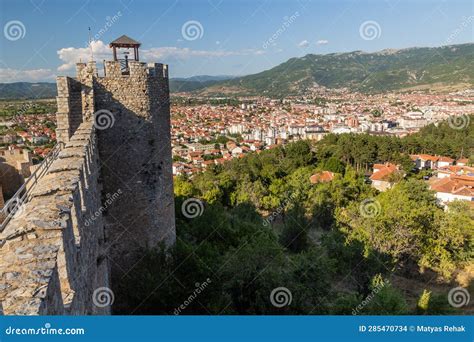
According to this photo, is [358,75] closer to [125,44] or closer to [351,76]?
[351,76]

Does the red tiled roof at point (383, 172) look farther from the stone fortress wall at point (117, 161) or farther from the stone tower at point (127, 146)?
the stone tower at point (127, 146)

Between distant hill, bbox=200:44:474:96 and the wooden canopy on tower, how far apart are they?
175m

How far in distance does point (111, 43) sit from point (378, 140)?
4043 cm

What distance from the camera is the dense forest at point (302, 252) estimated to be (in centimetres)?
859

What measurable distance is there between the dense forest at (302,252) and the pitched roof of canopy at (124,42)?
15.2ft

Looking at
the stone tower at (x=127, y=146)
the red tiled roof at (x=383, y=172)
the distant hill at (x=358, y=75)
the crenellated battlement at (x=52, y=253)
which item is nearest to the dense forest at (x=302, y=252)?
the stone tower at (x=127, y=146)

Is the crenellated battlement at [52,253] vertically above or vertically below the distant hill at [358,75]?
below

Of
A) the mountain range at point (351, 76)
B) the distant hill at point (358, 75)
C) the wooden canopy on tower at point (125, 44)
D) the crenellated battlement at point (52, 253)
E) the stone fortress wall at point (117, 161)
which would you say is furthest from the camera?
the distant hill at point (358, 75)

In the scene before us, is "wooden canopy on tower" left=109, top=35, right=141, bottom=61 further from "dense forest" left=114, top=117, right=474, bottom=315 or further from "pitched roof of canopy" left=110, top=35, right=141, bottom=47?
"dense forest" left=114, top=117, right=474, bottom=315

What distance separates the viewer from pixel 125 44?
8.84 meters

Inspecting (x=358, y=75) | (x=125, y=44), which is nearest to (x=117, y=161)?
(x=125, y=44)

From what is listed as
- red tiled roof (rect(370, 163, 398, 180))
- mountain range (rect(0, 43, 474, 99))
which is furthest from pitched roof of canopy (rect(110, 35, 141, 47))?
mountain range (rect(0, 43, 474, 99))

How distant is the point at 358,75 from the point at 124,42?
18735 centimetres
